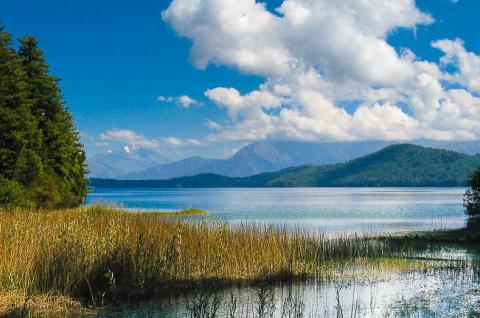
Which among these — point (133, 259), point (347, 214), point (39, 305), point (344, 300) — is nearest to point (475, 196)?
point (347, 214)

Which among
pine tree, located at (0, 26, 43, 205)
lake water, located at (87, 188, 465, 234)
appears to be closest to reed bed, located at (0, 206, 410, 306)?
lake water, located at (87, 188, 465, 234)

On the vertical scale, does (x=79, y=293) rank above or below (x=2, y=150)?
below

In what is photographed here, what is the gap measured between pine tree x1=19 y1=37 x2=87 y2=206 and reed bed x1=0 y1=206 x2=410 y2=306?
87.6ft

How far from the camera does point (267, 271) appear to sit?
1739cm

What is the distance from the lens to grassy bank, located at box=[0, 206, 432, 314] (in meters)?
13.3

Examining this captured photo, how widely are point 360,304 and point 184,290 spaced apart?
192 inches

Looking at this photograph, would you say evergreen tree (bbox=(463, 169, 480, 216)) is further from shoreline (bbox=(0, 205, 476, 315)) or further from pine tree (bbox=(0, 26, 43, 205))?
pine tree (bbox=(0, 26, 43, 205))

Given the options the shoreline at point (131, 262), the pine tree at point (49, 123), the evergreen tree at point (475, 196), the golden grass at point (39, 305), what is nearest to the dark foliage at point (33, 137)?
the pine tree at point (49, 123)

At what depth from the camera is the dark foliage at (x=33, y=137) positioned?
35312 millimetres

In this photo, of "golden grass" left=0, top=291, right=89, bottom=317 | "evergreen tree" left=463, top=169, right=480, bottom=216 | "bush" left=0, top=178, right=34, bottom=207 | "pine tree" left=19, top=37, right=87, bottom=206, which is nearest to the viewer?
"golden grass" left=0, top=291, right=89, bottom=317

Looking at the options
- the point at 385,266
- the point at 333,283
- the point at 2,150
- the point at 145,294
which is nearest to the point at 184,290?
the point at 145,294

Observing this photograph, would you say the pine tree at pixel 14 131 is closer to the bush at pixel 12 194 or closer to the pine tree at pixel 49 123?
the bush at pixel 12 194

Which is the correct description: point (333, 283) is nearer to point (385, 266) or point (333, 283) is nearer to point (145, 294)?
point (385, 266)

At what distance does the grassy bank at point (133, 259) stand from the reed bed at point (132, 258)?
0.02m
